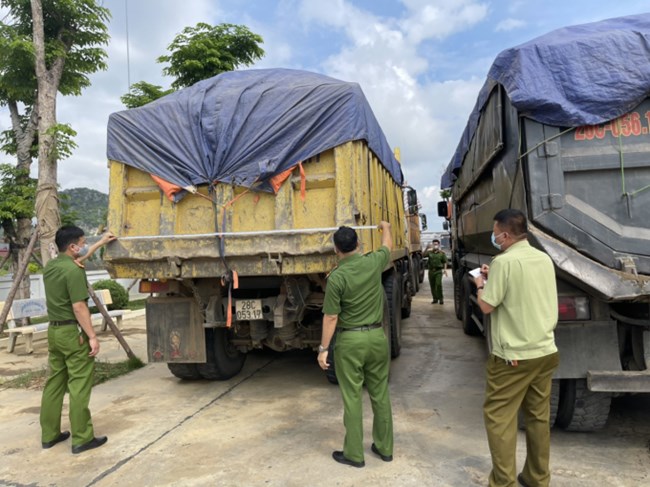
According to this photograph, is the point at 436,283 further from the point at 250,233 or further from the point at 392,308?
the point at 250,233

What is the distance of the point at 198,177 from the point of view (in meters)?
4.20

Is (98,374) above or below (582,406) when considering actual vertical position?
below

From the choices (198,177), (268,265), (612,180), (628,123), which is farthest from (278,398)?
(628,123)

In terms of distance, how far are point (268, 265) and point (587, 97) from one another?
2.70 meters

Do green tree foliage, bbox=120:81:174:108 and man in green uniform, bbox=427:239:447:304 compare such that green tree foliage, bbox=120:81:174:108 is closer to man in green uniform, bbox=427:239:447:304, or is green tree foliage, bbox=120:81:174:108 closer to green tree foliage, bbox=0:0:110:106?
green tree foliage, bbox=0:0:110:106

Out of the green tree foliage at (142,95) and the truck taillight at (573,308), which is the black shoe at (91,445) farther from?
the green tree foliage at (142,95)

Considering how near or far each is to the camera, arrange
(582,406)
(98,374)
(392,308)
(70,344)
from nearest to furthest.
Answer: (582,406) → (70,344) → (392,308) → (98,374)

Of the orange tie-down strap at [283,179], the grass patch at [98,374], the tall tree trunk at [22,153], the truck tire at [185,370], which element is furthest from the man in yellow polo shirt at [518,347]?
the tall tree trunk at [22,153]

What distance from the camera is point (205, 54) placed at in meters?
11.1

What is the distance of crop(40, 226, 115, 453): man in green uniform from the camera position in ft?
12.0

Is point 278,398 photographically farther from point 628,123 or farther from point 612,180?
point 628,123

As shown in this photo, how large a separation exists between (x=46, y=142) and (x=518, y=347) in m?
7.32

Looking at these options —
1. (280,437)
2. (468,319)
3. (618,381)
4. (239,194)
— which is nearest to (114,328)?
(239,194)

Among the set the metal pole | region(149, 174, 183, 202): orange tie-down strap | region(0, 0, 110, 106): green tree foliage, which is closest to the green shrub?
region(0, 0, 110, 106): green tree foliage
